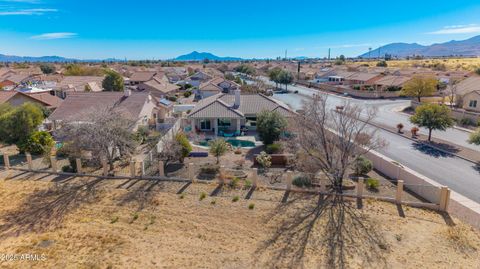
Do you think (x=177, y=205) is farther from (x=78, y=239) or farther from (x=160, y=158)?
(x=160, y=158)

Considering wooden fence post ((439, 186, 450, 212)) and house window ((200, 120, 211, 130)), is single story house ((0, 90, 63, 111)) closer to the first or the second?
house window ((200, 120, 211, 130))

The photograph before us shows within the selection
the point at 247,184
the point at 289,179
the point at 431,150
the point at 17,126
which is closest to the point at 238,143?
the point at 247,184

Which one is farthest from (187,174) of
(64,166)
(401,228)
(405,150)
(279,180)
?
(405,150)

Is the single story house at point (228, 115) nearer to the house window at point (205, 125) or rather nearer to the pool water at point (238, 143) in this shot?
the house window at point (205, 125)

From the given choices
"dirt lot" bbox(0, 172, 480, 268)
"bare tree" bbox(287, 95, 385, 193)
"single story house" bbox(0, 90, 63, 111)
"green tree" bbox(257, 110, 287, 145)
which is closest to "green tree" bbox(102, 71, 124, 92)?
"single story house" bbox(0, 90, 63, 111)

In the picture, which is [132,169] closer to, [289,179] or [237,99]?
[289,179]
